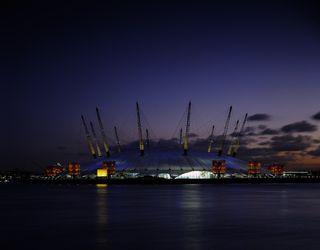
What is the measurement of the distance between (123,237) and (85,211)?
2570 cm

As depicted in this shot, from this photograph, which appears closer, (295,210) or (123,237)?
(123,237)

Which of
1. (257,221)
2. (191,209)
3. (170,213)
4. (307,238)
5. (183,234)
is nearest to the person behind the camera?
(307,238)

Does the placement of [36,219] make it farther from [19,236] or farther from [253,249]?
[253,249]

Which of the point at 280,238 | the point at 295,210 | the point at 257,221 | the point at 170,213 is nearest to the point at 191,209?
the point at 170,213

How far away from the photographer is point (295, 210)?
65.4 meters

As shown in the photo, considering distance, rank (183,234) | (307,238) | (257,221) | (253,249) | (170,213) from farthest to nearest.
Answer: (170,213) → (257,221) → (183,234) → (307,238) → (253,249)

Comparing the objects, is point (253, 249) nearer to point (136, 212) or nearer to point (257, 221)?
point (257, 221)

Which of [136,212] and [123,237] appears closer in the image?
[123,237]

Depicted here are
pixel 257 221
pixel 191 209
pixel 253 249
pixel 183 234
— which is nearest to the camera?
pixel 253 249

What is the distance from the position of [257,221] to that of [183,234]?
12.2 metres

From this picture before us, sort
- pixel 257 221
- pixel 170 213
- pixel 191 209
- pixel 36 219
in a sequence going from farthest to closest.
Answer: pixel 191 209 < pixel 170 213 < pixel 36 219 < pixel 257 221

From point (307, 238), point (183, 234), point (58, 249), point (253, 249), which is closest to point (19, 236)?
point (58, 249)

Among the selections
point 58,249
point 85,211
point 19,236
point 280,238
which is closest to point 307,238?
point 280,238

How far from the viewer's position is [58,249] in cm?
3459
